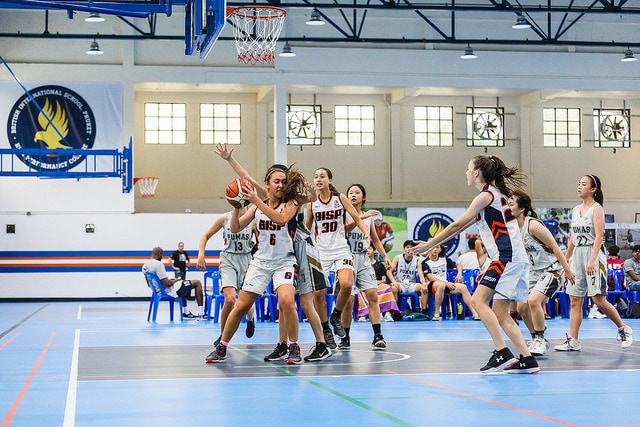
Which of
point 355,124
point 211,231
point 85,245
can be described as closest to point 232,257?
point 211,231

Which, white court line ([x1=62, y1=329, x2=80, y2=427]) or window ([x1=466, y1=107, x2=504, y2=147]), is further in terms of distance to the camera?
window ([x1=466, y1=107, x2=504, y2=147])

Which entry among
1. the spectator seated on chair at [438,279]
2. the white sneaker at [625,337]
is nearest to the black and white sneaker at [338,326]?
the white sneaker at [625,337]

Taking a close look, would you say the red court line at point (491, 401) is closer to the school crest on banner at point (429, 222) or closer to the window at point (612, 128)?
the school crest on banner at point (429, 222)

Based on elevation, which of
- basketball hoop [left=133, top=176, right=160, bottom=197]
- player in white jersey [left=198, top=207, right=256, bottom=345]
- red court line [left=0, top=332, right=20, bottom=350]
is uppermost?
basketball hoop [left=133, top=176, right=160, bottom=197]

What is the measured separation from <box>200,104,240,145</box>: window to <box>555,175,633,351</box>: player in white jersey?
21.1m

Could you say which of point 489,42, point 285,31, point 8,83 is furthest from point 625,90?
point 8,83

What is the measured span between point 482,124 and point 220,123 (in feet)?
30.1

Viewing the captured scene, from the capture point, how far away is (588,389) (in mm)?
6965

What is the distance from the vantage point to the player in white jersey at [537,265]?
9.65 m

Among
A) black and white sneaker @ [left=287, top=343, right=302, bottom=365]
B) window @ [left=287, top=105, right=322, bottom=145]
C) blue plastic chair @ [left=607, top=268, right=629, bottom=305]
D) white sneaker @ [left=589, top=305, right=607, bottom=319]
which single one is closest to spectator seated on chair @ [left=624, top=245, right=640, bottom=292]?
blue plastic chair @ [left=607, top=268, right=629, bottom=305]

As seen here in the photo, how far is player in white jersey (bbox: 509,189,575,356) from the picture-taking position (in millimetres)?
9648

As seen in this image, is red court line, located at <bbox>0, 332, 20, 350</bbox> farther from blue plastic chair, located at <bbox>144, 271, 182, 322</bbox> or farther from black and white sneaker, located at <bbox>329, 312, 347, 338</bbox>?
black and white sneaker, located at <bbox>329, 312, 347, 338</bbox>

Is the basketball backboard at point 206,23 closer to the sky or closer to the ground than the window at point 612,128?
closer to the ground

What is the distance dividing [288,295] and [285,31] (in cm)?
2104
